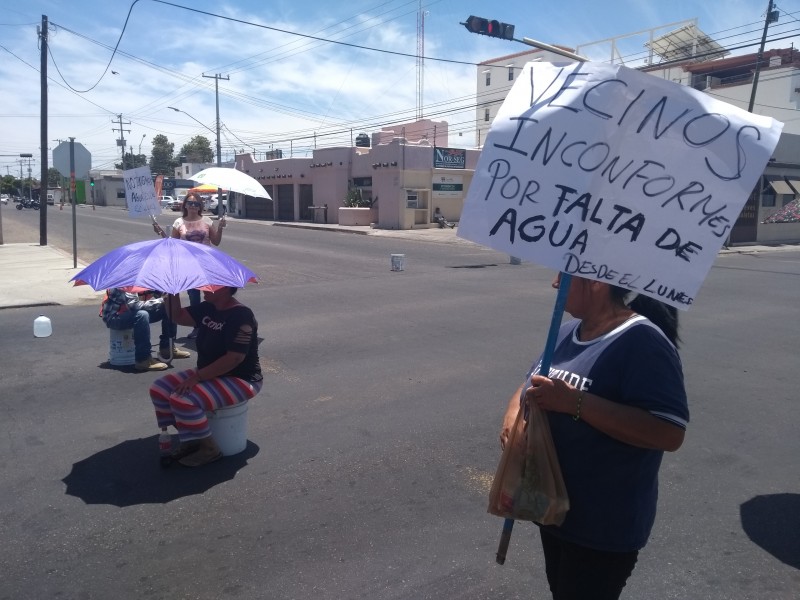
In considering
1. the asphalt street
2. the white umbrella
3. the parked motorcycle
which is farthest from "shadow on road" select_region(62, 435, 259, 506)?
the parked motorcycle

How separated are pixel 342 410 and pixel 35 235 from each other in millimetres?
29726

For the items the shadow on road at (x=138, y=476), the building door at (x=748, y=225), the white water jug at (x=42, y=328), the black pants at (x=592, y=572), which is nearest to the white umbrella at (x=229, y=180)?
the white water jug at (x=42, y=328)

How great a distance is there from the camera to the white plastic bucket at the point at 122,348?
696 cm

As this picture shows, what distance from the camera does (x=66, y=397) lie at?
6145 millimetres

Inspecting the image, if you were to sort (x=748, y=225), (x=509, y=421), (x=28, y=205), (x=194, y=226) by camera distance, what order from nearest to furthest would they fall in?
1. (x=509, y=421)
2. (x=194, y=226)
3. (x=748, y=225)
4. (x=28, y=205)

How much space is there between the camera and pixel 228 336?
4.64 metres

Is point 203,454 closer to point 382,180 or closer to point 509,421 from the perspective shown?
point 509,421

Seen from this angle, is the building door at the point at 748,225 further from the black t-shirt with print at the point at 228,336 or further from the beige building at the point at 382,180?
the black t-shirt with print at the point at 228,336

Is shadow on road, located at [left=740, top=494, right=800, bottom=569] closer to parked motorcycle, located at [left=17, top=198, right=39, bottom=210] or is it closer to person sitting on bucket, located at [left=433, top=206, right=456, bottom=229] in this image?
person sitting on bucket, located at [left=433, top=206, right=456, bottom=229]

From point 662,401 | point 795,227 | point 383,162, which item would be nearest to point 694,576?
point 662,401

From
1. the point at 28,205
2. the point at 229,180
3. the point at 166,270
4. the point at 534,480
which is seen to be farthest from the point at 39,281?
the point at 28,205

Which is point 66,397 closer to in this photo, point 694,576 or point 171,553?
point 171,553

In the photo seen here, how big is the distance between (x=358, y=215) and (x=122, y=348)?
3268 centimetres

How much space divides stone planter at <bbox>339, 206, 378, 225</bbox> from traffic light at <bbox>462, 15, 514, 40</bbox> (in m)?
23.7
